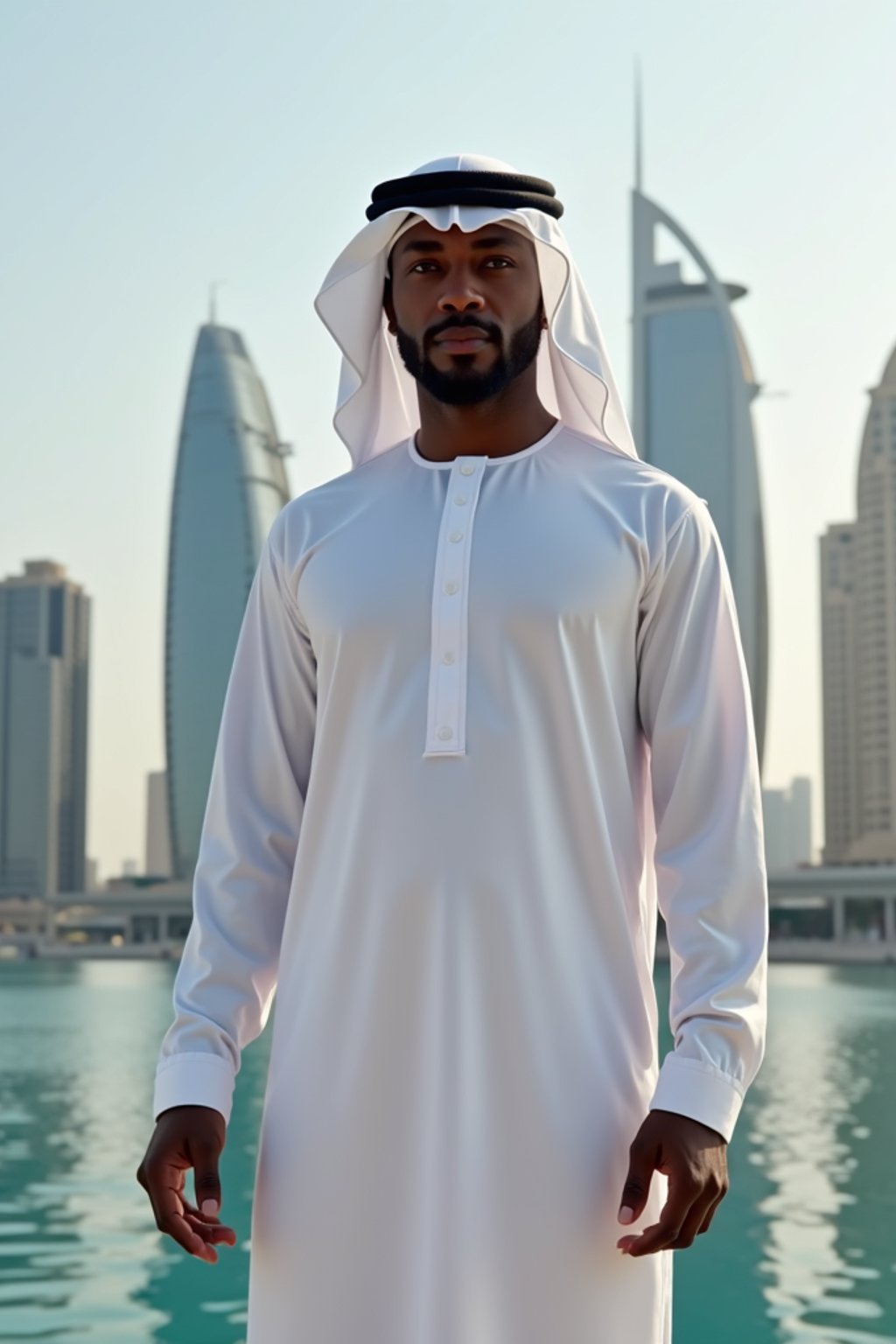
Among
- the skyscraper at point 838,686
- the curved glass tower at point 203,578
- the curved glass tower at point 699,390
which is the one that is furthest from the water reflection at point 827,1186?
the skyscraper at point 838,686

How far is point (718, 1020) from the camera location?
1665 mm

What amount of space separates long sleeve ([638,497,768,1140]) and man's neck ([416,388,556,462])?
21 centimetres

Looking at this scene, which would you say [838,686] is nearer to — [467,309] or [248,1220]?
[248,1220]

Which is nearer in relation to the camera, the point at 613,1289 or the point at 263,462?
the point at 613,1289

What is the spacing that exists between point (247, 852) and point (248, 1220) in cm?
688

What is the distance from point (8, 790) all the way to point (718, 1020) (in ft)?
384

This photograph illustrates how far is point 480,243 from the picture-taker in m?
1.96

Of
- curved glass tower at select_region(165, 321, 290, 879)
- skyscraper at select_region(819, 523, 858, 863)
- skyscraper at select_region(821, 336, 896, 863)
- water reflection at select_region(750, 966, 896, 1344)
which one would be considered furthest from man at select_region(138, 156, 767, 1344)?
skyscraper at select_region(819, 523, 858, 863)

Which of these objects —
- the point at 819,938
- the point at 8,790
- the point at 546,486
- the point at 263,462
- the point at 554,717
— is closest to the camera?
the point at 554,717

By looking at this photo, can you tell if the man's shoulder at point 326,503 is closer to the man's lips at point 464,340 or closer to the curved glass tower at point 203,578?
the man's lips at point 464,340

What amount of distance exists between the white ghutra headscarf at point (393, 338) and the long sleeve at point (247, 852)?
24 cm

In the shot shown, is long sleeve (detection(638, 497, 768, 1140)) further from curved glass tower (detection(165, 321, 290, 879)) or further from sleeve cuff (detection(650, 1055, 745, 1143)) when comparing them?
curved glass tower (detection(165, 321, 290, 879))

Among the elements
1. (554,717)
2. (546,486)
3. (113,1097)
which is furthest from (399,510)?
(113,1097)

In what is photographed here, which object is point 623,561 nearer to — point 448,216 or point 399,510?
point 399,510
